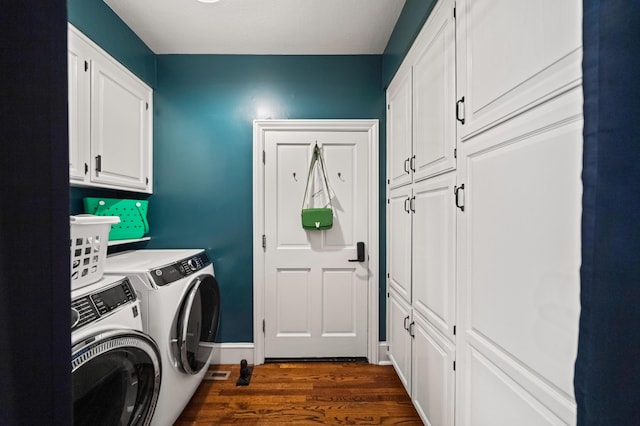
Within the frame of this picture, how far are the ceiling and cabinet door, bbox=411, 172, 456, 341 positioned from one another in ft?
4.02

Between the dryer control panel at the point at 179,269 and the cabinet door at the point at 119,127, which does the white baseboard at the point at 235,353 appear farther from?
the cabinet door at the point at 119,127

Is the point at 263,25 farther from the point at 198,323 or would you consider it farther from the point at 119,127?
the point at 198,323

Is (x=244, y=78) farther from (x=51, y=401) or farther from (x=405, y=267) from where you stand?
(x=51, y=401)

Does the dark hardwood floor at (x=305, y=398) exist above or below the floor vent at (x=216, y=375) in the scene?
above

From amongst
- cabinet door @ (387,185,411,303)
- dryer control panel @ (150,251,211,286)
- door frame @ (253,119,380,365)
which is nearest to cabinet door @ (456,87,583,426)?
cabinet door @ (387,185,411,303)

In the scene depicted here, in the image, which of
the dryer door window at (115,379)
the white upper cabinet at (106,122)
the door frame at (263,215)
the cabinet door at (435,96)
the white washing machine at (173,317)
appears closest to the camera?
the dryer door window at (115,379)

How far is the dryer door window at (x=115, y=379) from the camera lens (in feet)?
3.25

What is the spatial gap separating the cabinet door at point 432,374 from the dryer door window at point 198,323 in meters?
1.30

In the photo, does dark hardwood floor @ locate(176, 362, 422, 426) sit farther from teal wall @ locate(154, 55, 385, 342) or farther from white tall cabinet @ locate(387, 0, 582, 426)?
teal wall @ locate(154, 55, 385, 342)

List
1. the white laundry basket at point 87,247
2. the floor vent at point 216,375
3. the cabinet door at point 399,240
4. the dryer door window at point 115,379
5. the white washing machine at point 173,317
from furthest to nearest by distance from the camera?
1. the floor vent at point 216,375
2. the cabinet door at point 399,240
3. the white washing machine at point 173,317
4. the white laundry basket at point 87,247
5. the dryer door window at point 115,379

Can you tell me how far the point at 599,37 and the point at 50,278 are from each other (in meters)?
0.85

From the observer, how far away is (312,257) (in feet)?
8.09

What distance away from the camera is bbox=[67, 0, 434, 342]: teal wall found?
7.98 feet

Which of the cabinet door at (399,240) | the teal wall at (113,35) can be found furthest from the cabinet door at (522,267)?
the teal wall at (113,35)
